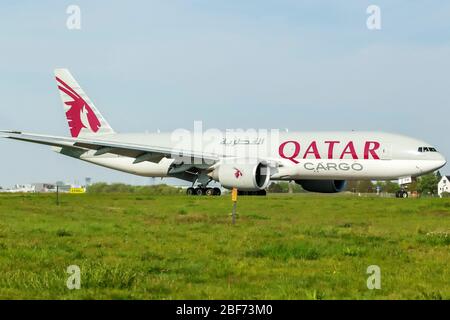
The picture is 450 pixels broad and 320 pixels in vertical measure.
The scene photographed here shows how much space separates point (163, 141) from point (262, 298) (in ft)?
128

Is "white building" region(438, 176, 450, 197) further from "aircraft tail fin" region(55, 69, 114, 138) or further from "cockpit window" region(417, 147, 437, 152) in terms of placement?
"cockpit window" region(417, 147, 437, 152)

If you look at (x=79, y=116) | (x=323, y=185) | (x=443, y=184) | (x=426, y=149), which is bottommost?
(x=443, y=184)

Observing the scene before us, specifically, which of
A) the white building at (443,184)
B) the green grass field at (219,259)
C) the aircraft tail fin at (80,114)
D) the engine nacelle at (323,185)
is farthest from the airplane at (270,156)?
the white building at (443,184)

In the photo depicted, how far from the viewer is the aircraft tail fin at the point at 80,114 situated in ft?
171

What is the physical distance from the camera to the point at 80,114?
5212 cm

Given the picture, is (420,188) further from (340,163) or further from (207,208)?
(207,208)

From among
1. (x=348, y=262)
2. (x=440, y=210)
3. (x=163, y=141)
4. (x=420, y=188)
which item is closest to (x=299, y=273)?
(x=348, y=262)

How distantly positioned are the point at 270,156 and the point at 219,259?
98.0 feet

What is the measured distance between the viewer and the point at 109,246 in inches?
562

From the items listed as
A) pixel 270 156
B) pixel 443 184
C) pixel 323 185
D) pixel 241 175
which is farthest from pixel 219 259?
pixel 443 184

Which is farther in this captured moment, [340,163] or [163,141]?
[163,141]

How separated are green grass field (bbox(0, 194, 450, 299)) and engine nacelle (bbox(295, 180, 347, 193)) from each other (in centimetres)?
2271

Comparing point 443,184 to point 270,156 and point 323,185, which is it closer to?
point 323,185

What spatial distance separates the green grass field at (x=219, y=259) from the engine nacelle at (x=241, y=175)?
1675 centimetres
